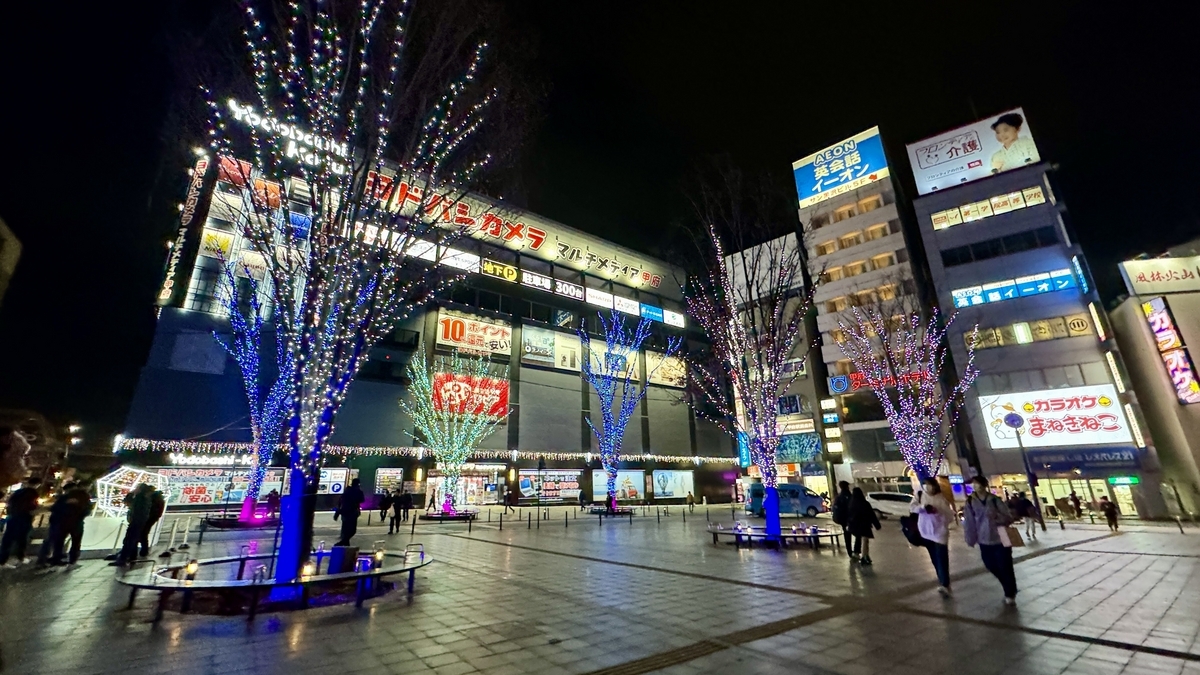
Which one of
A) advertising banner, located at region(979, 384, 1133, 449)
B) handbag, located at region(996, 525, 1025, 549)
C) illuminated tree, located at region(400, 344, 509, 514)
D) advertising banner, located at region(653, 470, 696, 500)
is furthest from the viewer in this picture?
advertising banner, located at region(653, 470, 696, 500)

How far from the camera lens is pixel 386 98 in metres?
7.90

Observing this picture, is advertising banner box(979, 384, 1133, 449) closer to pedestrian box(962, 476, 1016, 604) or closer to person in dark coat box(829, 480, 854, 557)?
person in dark coat box(829, 480, 854, 557)

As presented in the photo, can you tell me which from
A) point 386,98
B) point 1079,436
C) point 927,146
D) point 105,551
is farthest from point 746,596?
point 927,146

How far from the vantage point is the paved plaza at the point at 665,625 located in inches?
165

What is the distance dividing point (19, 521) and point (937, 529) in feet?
54.3

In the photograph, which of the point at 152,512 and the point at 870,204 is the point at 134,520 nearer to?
the point at 152,512

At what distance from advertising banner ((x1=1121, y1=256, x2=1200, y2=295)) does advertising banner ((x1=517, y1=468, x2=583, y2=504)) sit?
33.8 m

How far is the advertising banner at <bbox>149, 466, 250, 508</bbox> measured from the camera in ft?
72.7

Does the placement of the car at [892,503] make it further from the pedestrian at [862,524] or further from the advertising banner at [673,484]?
the advertising banner at [673,484]

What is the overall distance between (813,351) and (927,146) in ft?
Result: 56.9

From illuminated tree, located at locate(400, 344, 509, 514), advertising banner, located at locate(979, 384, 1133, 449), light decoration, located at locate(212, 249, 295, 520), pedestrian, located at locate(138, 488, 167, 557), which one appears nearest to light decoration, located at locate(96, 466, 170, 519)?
pedestrian, located at locate(138, 488, 167, 557)

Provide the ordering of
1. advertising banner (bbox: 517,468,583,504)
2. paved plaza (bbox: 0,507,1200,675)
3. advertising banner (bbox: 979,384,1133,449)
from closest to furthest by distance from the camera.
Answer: paved plaza (bbox: 0,507,1200,675) < advertising banner (bbox: 979,384,1133,449) < advertising banner (bbox: 517,468,583,504)

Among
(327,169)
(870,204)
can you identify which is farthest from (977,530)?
(870,204)

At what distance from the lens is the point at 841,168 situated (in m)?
41.4
